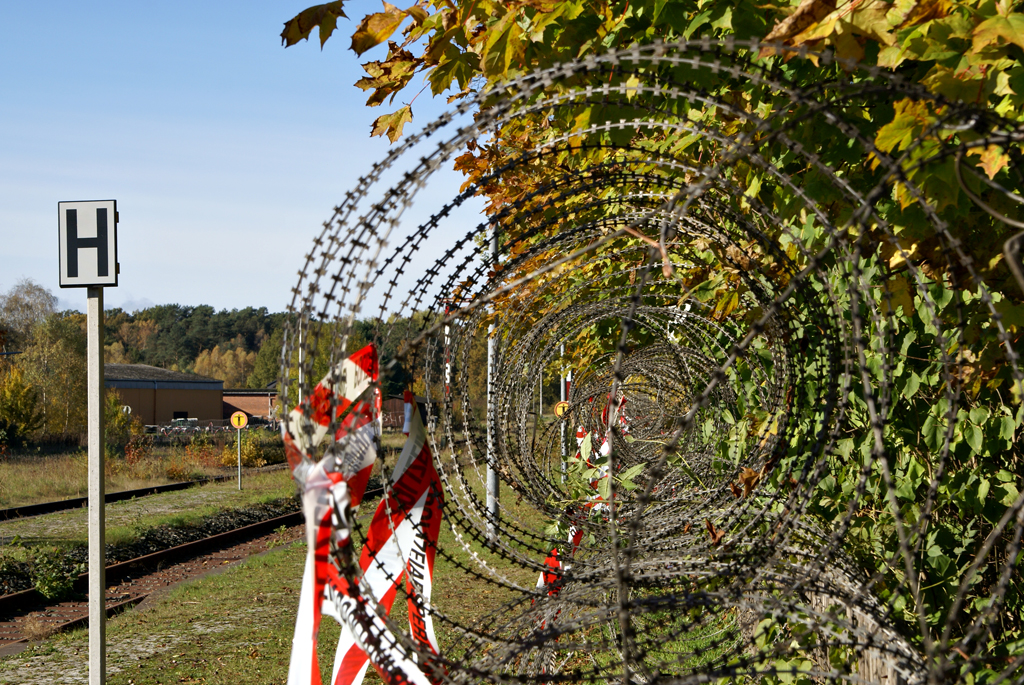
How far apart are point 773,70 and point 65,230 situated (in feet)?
13.8

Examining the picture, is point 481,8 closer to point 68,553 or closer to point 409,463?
point 409,463

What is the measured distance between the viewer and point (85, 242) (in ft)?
16.9

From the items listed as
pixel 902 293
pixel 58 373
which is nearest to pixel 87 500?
pixel 902 293

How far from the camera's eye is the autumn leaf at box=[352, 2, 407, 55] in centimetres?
386

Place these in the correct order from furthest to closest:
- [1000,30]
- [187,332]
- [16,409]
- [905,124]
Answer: [187,332]
[16,409]
[905,124]
[1000,30]

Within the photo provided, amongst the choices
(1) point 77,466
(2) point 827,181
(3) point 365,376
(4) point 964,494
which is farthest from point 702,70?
(1) point 77,466

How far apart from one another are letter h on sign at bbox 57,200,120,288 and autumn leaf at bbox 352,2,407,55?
231 cm

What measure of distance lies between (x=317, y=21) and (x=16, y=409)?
142ft

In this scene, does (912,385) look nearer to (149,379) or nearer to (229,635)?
(229,635)

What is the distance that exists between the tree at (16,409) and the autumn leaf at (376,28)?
42.2m

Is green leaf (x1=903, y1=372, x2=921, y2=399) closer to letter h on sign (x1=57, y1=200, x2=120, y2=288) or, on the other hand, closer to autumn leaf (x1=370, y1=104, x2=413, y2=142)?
autumn leaf (x1=370, y1=104, x2=413, y2=142)

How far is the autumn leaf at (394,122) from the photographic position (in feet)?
15.0

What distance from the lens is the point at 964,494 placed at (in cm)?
393

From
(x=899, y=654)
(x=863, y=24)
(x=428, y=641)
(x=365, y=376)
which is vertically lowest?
(x=428, y=641)
